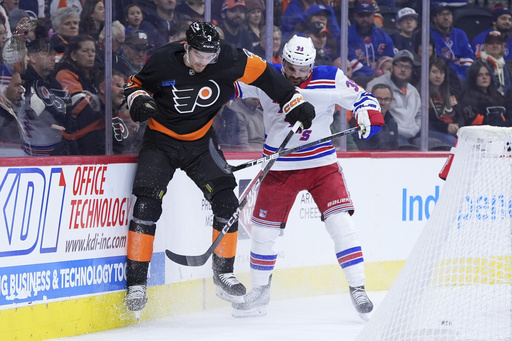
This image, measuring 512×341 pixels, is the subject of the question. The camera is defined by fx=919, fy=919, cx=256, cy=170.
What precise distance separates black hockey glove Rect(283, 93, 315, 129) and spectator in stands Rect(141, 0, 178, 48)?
2.39 ft

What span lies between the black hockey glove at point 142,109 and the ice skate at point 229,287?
0.85 meters

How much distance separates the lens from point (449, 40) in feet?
19.5

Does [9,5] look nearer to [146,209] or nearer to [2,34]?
[2,34]

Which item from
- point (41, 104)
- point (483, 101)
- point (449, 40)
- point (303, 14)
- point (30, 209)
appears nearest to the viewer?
point (30, 209)

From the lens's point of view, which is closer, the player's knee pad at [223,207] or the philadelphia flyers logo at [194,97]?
the philadelphia flyers logo at [194,97]

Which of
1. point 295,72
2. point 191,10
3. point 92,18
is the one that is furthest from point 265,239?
point 92,18

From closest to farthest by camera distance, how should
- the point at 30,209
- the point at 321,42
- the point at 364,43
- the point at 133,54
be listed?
the point at 30,209 → the point at 133,54 → the point at 321,42 → the point at 364,43

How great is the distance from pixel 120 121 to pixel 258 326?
113 cm

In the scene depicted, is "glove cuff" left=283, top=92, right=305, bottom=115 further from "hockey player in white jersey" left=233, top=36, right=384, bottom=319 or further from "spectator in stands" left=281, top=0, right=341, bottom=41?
"spectator in stands" left=281, top=0, right=341, bottom=41

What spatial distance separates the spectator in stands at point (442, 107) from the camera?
5.90 m

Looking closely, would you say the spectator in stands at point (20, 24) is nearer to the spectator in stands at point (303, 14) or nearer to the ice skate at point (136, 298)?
the ice skate at point (136, 298)

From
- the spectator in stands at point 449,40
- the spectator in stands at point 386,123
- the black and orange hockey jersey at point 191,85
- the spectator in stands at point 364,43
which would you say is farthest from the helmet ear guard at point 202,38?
the spectator in stands at point 449,40

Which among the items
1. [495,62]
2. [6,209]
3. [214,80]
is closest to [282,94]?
[214,80]

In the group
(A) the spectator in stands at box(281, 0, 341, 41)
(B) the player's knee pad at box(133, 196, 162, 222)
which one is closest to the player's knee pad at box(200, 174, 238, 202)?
(B) the player's knee pad at box(133, 196, 162, 222)
